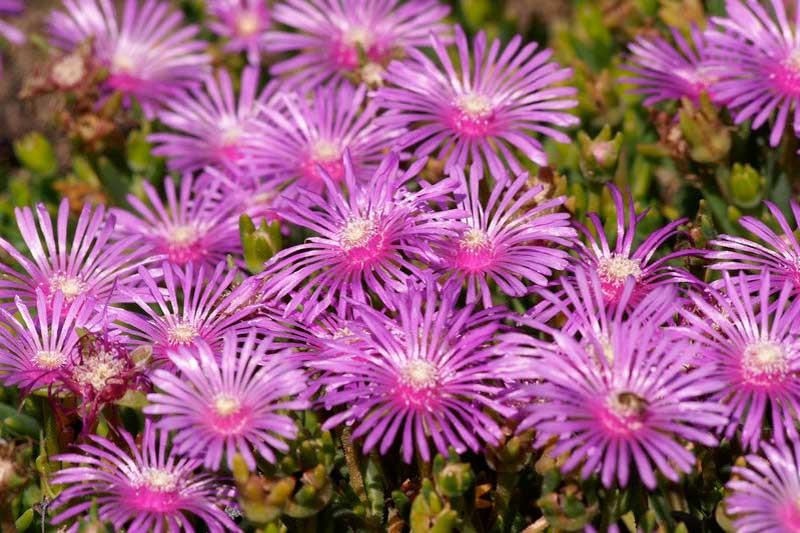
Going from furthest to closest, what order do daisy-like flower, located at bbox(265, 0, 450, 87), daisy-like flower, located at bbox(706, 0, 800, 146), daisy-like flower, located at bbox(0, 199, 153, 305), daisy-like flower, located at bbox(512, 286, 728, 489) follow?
1. daisy-like flower, located at bbox(265, 0, 450, 87)
2. daisy-like flower, located at bbox(706, 0, 800, 146)
3. daisy-like flower, located at bbox(0, 199, 153, 305)
4. daisy-like flower, located at bbox(512, 286, 728, 489)

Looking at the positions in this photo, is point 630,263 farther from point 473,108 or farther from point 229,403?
point 229,403

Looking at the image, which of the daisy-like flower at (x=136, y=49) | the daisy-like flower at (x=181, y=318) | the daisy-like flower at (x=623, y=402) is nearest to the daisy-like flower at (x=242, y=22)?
the daisy-like flower at (x=136, y=49)

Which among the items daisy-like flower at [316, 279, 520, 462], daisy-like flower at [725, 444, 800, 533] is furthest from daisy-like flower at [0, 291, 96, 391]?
daisy-like flower at [725, 444, 800, 533]

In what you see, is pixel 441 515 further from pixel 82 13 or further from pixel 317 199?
pixel 82 13

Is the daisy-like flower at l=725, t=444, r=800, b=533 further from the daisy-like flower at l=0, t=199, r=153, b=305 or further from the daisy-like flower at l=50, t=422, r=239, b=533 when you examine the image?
the daisy-like flower at l=0, t=199, r=153, b=305

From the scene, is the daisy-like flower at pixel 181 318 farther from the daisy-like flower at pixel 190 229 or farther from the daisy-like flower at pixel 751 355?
the daisy-like flower at pixel 751 355

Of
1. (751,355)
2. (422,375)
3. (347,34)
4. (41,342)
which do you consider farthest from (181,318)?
(347,34)

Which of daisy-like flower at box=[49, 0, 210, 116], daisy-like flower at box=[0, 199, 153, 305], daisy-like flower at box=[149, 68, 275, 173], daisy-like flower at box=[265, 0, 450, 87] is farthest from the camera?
daisy-like flower at box=[49, 0, 210, 116]

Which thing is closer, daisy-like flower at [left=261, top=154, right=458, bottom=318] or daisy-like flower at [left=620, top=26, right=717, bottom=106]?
daisy-like flower at [left=261, top=154, right=458, bottom=318]
